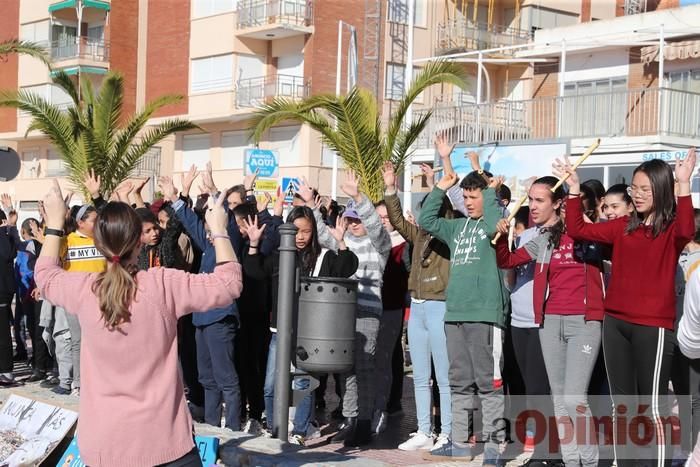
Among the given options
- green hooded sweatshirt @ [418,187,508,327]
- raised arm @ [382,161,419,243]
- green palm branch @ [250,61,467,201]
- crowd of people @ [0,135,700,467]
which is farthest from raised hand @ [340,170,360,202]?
green palm branch @ [250,61,467,201]

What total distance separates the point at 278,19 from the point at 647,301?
34.6 m

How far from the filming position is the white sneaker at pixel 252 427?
955 centimetres

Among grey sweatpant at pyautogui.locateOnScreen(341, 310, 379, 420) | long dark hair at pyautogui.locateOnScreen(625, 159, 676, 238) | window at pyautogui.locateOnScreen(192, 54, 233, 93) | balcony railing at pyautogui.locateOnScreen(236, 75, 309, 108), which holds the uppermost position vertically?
window at pyautogui.locateOnScreen(192, 54, 233, 93)

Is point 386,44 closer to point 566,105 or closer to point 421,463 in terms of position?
point 566,105

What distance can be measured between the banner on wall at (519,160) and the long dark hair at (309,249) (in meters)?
12.2

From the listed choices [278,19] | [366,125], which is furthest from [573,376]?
[278,19]

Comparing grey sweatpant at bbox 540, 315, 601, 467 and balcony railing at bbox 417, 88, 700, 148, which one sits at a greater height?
balcony railing at bbox 417, 88, 700, 148

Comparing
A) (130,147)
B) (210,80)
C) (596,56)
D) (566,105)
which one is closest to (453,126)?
(566,105)

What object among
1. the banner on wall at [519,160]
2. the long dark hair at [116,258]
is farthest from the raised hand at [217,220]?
the banner on wall at [519,160]

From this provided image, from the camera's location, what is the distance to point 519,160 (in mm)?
22078

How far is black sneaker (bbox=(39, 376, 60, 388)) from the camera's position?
12094mm

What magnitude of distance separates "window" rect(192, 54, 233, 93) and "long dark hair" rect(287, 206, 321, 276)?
32877 mm

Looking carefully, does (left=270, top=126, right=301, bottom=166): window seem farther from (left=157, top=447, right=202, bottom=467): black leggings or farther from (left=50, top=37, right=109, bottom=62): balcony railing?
(left=157, top=447, right=202, bottom=467): black leggings

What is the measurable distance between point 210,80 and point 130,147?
2140cm
